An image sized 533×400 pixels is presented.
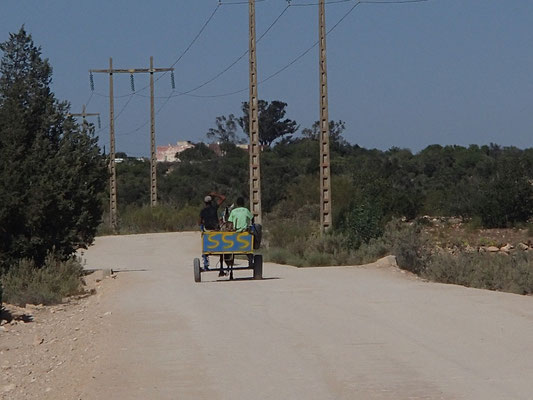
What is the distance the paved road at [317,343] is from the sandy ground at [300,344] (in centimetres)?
2

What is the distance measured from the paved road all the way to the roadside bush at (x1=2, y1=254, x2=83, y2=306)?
2.79 m

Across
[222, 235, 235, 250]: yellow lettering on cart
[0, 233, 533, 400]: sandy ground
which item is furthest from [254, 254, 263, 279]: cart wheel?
[0, 233, 533, 400]: sandy ground

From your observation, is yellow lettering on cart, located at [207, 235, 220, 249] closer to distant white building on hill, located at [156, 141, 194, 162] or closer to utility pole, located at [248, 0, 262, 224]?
utility pole, located at [248, 0, 262, 224]

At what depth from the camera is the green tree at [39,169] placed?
88.9 feet

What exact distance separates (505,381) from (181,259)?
29058 millimetres

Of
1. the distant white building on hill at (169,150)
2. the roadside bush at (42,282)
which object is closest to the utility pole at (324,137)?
the roadside bush at (42,282)

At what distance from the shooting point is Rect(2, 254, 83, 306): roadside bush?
24.3 meters

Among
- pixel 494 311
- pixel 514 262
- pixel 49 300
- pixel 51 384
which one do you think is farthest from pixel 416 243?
pixel 51 384

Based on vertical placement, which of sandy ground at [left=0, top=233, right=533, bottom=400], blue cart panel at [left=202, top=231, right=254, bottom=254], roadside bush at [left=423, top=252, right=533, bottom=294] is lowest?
sandy ground at [left=0, top=233, right=533, bottom=400]

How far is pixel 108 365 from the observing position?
12.1 metres

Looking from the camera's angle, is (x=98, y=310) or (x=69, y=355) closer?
(x=69, y=355)

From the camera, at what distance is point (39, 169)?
27.8 m

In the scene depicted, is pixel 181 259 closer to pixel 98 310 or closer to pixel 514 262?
pixel 514 262

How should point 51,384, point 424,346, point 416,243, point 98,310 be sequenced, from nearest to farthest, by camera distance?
point 51,384 → point 424,346 → point 98,310 → point 416,243
